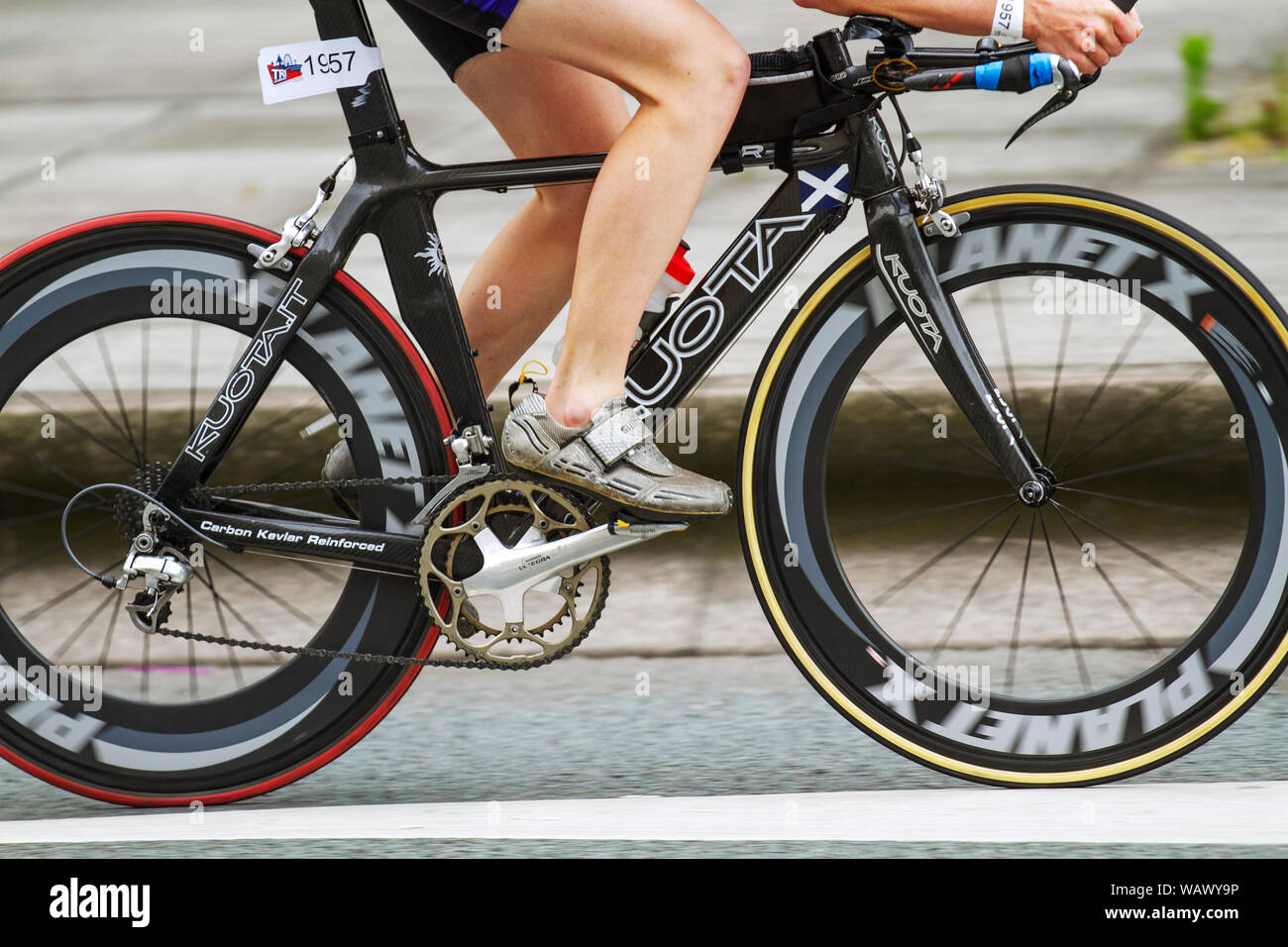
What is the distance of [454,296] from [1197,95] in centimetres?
607

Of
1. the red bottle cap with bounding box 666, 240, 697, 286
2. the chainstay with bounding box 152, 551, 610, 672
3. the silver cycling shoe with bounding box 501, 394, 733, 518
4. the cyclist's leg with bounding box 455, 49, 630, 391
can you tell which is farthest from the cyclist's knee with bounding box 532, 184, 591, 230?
the chainstay with bounding box 152, 551, 610, 672

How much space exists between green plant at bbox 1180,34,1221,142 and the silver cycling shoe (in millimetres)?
5850

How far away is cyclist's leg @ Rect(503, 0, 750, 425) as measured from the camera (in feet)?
9.42

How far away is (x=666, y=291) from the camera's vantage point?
3.21 m

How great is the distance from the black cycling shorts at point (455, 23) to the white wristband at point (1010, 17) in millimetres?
856

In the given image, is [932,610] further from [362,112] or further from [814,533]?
[362,112]

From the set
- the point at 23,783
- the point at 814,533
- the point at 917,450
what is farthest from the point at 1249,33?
the point at 23,783

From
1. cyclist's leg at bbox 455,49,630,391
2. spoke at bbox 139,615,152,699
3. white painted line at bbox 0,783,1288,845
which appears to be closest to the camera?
white painted line at bbox 0,783,1288,845

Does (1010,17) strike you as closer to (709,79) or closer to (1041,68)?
(1041,68)

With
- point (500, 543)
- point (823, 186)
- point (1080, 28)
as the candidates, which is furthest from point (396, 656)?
point (1080, 28)

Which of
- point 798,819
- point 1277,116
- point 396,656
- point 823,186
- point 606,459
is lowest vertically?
point 798,819

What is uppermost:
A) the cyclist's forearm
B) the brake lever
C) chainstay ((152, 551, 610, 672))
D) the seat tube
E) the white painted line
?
the cyclist's forearm

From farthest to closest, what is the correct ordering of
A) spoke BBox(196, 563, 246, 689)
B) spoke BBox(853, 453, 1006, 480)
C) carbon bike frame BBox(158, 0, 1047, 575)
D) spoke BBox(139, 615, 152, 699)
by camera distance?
1. spoke BBox(139, 615, 152, 699)
2. spoke BBox(853, 453, 1006, 480)
3. spoke BBox(196, 563, 246, 689)
4. carbon bike frame BBox(158, 0, 1047, 575)

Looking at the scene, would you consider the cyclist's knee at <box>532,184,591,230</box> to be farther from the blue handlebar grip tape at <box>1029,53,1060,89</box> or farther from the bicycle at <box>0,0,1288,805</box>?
the blue handlebar grip tape at <box>1029,53,1060,89</box>
